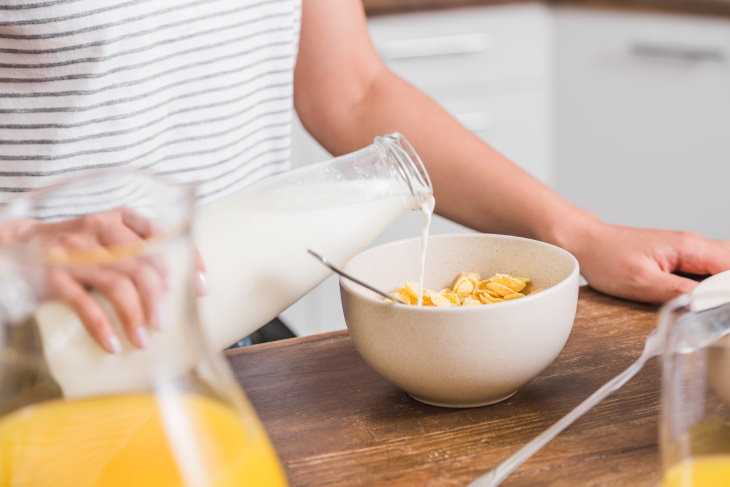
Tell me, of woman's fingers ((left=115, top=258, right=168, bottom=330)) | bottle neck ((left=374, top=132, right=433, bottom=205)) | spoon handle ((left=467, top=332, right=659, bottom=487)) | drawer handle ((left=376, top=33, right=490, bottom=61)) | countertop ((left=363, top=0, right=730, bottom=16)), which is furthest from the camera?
drawer handle ((left=376, top=33, right=490, bottom=61))

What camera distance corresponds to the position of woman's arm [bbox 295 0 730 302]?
0.75 meters

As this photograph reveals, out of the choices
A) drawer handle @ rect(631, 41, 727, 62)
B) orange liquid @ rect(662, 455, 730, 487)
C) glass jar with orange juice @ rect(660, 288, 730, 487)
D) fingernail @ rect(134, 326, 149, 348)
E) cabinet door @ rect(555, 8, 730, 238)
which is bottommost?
cabinet door @ rect(555, 8, 730, 238)

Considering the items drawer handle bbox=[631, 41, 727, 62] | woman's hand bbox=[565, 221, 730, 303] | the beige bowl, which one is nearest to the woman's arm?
woman's hand bbox=[565, 221, 730, 303]

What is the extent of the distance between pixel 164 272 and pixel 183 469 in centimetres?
8

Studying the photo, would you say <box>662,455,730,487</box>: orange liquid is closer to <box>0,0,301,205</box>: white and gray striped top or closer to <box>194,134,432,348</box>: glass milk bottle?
<box>194,134,432,348</box>: glass milk bottle

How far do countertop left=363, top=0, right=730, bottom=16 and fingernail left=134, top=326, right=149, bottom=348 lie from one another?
157 centimetres

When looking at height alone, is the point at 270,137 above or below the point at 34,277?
below

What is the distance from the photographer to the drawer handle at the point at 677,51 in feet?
5.62

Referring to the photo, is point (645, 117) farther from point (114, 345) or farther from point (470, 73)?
point (114, 345)

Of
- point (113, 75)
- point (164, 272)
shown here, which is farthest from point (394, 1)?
point (164, 272)

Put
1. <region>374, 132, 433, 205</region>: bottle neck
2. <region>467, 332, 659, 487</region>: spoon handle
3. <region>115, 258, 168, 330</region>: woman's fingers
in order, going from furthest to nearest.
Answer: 1. <region>374, 132, 433, 205</region>: bottle neck
2. <region>467, 332, 659, 487</region>: spoon handle
3. <region>115, 258, 168, 330</region>: woman's fingers

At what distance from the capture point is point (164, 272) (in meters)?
0.36

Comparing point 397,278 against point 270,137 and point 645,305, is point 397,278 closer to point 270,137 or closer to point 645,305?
point 645,305

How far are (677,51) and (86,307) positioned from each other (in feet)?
5.39
